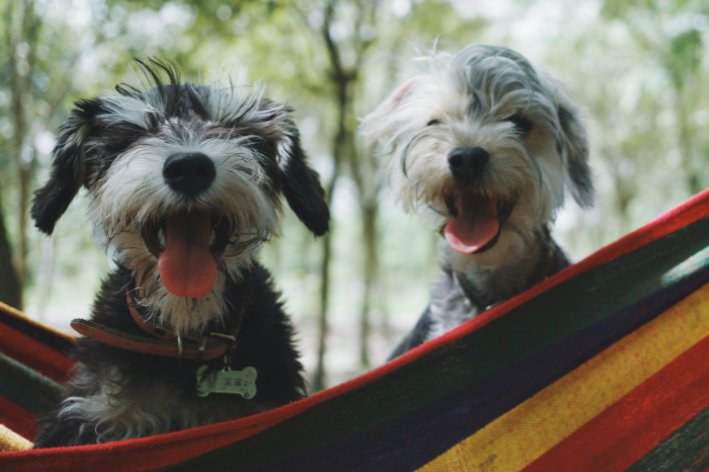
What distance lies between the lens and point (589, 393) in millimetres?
2121

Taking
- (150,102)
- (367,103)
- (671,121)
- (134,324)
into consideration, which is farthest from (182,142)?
(671,121)

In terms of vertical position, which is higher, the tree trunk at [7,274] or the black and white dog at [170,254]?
the tree trunk at [7,274]

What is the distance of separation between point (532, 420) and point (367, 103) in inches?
768

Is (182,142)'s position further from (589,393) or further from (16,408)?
(589,393)

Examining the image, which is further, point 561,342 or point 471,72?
point 471,72

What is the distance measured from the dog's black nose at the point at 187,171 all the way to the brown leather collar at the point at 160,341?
675 mm

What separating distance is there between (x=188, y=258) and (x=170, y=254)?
0.08 metres

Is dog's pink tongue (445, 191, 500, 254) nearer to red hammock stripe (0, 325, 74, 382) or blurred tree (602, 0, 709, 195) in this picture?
red hammock stripe (0, 325, 74, 382)

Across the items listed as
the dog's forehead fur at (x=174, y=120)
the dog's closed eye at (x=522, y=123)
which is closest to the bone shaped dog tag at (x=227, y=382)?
the dog's forehead fur at (x=174, y=120)

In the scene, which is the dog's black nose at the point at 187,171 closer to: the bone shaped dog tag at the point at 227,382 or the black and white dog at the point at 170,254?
the black and white dog at the point at 170,254

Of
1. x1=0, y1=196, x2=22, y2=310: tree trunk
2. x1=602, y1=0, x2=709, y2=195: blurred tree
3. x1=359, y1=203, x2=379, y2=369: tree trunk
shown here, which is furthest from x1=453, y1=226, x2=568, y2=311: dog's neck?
x1=602, y1=0, x2=709, y2=195: blurred tree

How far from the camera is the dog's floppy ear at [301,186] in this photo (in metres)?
2.49

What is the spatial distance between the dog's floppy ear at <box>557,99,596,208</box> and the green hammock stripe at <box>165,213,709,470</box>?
767 mm

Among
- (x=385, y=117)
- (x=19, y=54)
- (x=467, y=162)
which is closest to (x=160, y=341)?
(x=467, y=162)
